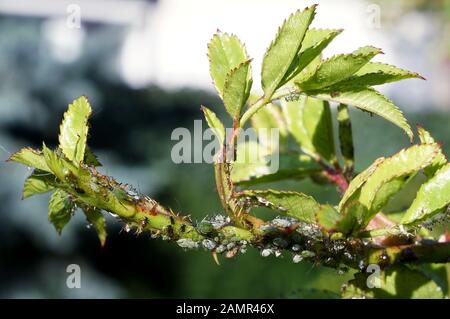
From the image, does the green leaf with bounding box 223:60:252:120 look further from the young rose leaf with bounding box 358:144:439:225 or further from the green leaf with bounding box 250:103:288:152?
the green leaf with bounding box 250:103:288:152

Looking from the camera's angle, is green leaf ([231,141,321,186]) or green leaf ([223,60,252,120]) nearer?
green leaf ([223,60,252,120])

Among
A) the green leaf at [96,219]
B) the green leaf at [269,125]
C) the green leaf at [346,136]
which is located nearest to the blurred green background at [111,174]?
the green leaf at [269,125]

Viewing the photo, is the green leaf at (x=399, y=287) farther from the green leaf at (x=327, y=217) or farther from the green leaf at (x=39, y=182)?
the green leaf at (x=39, y=182)

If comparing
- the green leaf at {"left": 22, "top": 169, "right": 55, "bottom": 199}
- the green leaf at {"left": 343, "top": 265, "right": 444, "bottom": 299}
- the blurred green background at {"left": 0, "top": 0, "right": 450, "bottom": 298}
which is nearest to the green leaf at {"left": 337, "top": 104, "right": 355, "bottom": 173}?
the green leaf at {"left": 343, "top": 265, "right": 444, "bottom": 299}

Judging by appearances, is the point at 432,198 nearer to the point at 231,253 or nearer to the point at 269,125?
the point at 231,253
